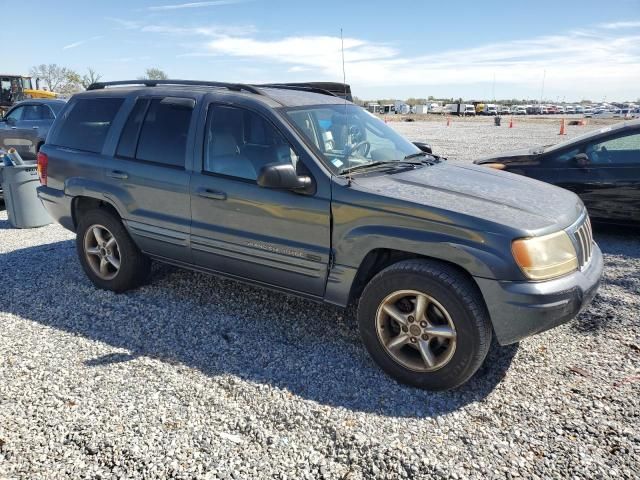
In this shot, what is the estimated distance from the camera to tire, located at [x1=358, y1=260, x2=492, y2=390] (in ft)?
9.95

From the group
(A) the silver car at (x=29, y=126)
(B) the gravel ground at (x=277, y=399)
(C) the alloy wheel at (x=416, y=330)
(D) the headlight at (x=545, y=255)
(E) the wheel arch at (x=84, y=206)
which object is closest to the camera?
(B) the gravel ground at (x=277, y=399)

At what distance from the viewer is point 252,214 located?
3744 millimetres

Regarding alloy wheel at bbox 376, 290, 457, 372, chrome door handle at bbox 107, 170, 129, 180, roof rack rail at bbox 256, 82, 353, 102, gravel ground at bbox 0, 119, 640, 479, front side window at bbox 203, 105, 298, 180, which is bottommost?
gravel ground at bbox 0, 119, 640, 479

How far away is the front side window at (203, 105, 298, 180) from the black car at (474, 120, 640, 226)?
4.33 m

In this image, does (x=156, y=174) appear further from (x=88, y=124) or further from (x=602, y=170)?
(x=602, y=170)

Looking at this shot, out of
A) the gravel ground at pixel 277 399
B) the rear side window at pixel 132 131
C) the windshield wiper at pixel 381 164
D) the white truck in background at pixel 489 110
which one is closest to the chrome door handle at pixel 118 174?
the rear side window at pixel 132 131

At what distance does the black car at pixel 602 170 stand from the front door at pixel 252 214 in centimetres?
435

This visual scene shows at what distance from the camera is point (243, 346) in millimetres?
3812

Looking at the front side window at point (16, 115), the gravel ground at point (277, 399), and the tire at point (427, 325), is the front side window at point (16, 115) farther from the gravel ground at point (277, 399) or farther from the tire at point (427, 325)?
the tire at point (427, 325)

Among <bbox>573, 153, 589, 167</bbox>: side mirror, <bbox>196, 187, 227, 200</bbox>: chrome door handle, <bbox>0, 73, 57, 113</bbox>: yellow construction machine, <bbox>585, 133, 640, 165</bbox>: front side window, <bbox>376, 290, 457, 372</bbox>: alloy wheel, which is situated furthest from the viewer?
<bbox>0, 73, 57, 113</bbox>: yellow construction machine

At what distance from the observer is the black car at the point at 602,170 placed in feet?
20.2

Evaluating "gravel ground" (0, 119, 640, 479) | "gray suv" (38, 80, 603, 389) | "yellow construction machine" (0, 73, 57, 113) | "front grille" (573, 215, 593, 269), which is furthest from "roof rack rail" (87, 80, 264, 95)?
"yellow construction machine" (0, 73, 57, 113)

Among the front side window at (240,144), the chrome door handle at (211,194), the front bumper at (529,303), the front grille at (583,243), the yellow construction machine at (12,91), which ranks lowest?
the front bumper at (529,303)

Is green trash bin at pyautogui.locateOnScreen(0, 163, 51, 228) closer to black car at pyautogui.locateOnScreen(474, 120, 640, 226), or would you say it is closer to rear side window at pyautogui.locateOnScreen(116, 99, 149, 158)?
rear side window at pyautogui.locateOnScreen(116, 99, 149, 158)
